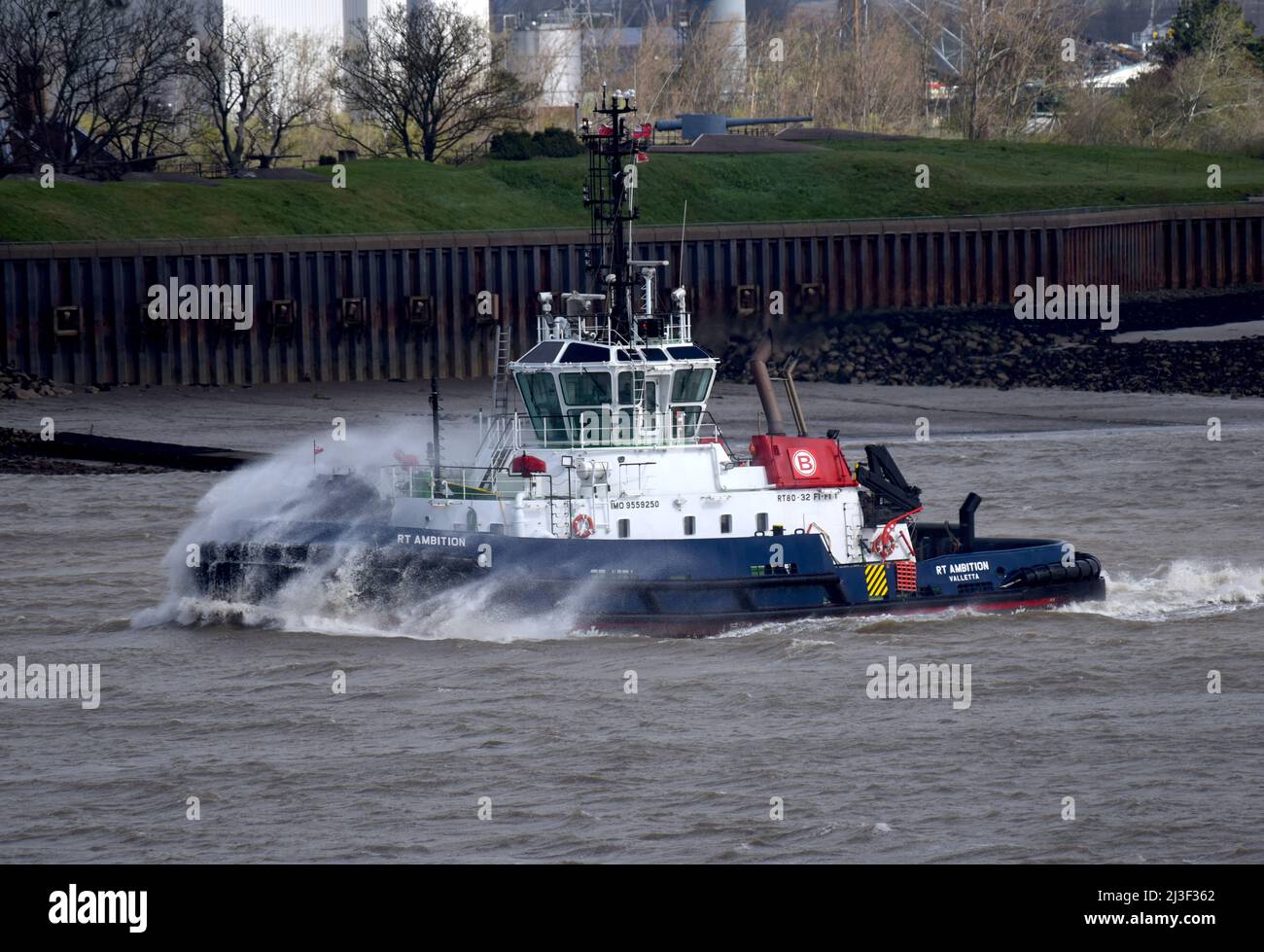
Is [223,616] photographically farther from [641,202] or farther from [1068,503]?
[641,202]

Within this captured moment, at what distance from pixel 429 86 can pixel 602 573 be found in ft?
147

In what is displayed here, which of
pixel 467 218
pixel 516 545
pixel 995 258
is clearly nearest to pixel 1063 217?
pixel 995 258

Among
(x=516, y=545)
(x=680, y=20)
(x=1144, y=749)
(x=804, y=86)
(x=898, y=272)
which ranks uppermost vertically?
(x=680, y=20)

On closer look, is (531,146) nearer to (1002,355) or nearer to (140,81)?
(140,81)

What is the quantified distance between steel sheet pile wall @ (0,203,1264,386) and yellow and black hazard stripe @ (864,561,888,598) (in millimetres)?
23691

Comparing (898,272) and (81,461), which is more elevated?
(898,272)

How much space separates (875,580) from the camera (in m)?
22.5

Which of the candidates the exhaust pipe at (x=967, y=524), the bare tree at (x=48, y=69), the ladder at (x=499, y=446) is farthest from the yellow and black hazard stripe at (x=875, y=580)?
the bare tree at (x=48, y=69)

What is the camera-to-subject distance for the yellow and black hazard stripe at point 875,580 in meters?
22.4

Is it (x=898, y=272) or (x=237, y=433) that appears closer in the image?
(x=237, y=433)

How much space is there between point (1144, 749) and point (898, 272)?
112 ft

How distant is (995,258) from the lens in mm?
51344

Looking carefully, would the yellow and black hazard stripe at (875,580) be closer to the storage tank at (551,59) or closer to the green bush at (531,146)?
the green bush at (531,146)

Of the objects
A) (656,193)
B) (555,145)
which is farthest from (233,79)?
(656,193)
